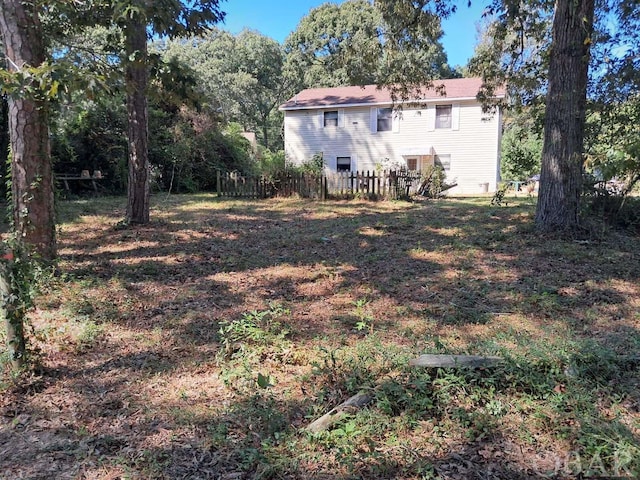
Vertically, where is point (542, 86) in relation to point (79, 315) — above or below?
above

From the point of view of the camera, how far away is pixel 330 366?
3.28m

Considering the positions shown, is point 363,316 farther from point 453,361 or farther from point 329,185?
point 329,185

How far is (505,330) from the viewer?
3959 millimetres

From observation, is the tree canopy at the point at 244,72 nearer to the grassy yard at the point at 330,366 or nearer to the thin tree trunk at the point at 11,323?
the grassy yard at the point at 330,366

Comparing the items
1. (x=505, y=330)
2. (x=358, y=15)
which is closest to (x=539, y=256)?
(x=505, y=330)

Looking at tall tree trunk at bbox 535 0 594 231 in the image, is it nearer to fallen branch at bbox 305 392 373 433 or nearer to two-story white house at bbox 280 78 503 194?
fallen branch at bbox 305 392 373 433

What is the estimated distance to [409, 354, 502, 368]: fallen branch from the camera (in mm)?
3025

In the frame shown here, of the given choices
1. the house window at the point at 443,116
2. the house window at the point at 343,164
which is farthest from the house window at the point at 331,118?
the house window at the point at 443,116

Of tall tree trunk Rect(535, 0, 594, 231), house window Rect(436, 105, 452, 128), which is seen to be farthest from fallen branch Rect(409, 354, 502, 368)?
house window Rect(436, 105, 452, 128)

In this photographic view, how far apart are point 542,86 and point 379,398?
31.2ft

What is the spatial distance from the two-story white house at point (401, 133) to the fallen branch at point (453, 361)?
53.2 ft

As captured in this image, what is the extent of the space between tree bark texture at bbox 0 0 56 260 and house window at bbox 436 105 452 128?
17919 millimetres

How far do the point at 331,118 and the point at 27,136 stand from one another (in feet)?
59.8

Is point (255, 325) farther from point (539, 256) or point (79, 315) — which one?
point (539, 256)
